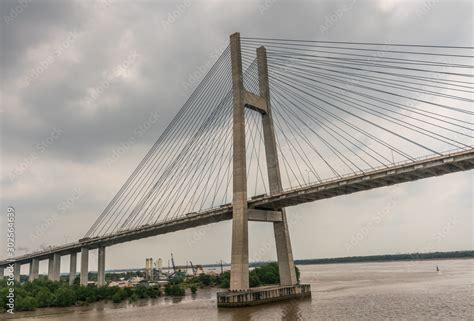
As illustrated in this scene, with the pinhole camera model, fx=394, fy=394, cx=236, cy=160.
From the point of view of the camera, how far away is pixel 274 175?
148 ft

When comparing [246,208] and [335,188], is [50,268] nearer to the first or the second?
[246,208]

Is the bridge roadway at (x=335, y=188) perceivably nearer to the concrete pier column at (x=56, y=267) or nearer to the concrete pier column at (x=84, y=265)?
the concrete pier column at (x=84, y=265)

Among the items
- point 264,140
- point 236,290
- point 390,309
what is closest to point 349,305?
point 390,309

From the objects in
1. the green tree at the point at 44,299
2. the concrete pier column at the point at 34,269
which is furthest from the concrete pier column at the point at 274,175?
the concrete pier column at the point at 34,269

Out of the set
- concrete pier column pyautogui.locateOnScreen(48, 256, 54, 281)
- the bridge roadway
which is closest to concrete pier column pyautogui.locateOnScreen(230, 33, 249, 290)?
the bridge roadway

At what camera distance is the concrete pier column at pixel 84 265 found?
63844mm

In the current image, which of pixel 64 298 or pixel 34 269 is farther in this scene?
pixel 34 269

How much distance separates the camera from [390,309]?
31.2 meters

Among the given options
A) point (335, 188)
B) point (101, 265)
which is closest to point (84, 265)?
point (101, 265)

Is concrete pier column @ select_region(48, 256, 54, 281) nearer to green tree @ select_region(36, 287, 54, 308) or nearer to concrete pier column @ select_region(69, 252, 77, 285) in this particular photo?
concrete pier column @ select_region(69, 252, 77, 285)

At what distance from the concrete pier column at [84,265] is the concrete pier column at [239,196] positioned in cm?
3457

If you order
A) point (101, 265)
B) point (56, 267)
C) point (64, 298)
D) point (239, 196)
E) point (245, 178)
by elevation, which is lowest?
point (64, 298)

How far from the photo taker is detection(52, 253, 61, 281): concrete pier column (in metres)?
69.8

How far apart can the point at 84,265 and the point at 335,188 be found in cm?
4461
